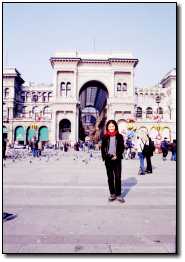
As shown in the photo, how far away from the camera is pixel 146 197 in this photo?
7309 millimetres

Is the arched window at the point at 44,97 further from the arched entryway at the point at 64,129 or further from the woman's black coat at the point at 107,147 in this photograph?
the woman's black coat at the point at 107,147

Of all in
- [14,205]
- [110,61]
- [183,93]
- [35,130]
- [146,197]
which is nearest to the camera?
[183,93]

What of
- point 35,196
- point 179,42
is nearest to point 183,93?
point 179,42

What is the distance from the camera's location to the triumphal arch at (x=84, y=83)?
186 ft

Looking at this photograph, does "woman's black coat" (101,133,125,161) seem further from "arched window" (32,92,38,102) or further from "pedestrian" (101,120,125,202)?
"arched window" (32,92,38,102)

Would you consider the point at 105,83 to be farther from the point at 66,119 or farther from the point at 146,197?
the point at 146,197

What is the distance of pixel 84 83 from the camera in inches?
2269

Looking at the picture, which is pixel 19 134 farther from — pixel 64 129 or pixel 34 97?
pixel 34 97

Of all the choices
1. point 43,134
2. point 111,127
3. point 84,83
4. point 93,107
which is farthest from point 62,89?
point 111,127

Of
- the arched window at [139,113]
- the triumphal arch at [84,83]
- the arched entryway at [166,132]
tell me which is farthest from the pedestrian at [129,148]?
the arched window at [139,113]

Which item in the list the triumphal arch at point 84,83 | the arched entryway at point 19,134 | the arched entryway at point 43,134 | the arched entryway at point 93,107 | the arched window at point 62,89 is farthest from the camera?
the arched entryway at point 19,134

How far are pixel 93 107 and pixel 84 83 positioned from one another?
1520 inches

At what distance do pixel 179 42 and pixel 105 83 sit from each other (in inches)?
2121

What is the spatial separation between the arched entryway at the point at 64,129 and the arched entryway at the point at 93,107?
5.25 meters
